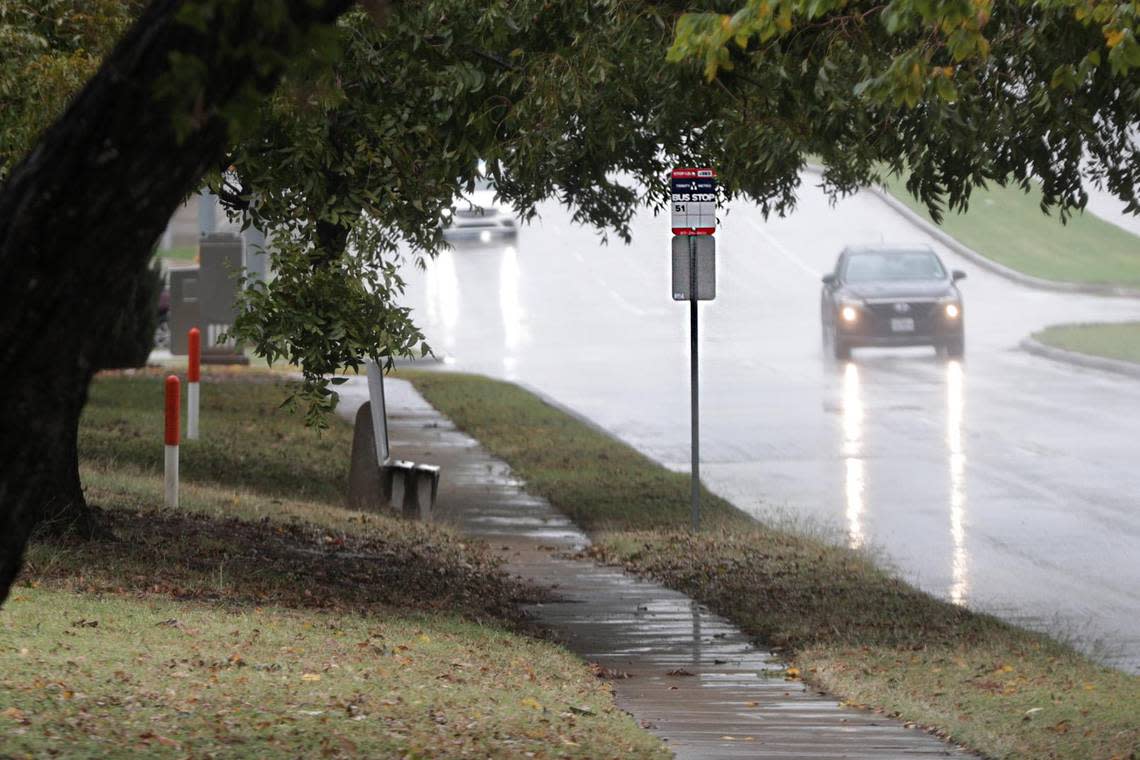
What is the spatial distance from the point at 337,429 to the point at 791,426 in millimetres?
5493

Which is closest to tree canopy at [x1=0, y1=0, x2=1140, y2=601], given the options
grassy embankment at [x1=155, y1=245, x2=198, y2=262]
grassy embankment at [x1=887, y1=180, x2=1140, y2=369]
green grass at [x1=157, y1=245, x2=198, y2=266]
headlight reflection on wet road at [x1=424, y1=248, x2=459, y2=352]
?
headlight reflection on wet road at [x1=424, y1=248, x2=459, y2=352]

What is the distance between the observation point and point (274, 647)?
8.34 metres

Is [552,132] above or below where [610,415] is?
above

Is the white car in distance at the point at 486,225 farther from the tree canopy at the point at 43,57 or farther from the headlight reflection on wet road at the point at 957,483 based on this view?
the tree canopy at the point at 43,57

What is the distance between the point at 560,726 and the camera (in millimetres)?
7133

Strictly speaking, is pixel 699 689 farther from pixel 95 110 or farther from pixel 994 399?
pixel 994 399

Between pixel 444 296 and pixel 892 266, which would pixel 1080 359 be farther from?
pixel 444 296

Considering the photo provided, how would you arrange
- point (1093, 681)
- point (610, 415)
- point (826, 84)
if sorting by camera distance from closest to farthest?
point (1093, 681) → point (826, 84) → point (610, 415)

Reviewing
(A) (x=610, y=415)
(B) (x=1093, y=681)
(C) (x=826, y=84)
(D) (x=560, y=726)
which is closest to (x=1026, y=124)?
(C) (x=826, y=84)

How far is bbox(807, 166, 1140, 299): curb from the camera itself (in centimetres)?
4244

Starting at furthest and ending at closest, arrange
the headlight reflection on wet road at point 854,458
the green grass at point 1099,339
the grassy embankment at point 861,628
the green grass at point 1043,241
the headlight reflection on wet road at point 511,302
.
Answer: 1. the green grass at point 1043,241
2. the headlight reflection on wet road at point 511,302
3. the green grass at point 1099,339
4. the headlight reflection on wet road at point 854,458
5. the grassy embankment at point 861,628

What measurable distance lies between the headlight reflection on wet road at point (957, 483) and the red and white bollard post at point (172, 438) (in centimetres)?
552

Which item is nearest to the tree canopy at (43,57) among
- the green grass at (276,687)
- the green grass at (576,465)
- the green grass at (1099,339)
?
the green grass at (276,687)

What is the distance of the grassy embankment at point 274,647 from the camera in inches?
256
